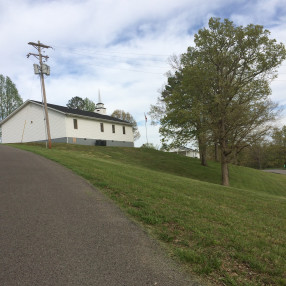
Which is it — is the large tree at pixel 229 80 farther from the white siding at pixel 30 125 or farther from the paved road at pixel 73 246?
the white siding at pixel 30 125

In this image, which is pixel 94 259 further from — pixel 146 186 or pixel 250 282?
pixel 146 186

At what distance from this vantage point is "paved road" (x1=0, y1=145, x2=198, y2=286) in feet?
9.85

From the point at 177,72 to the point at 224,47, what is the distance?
983 centimetres

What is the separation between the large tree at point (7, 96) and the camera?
46.7 meters

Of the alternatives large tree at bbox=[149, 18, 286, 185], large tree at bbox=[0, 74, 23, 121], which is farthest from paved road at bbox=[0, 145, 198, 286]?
large tree at bbox=[0, 74, 23, 121]

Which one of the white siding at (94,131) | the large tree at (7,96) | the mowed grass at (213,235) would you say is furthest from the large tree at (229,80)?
the large tree at (7,96)

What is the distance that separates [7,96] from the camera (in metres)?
47.4

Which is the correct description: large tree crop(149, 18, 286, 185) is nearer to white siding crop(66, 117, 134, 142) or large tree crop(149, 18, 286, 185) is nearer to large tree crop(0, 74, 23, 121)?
white siding crop(66, 117, 134, 142)

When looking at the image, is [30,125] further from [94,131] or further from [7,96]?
[7,96]

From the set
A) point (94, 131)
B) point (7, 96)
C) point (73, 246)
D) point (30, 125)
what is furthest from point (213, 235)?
point (7, 96)

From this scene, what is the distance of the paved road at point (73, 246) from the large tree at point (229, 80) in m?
14.2

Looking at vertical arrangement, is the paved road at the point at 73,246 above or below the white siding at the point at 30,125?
below

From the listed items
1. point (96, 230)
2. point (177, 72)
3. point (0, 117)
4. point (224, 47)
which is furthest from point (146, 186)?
point (0, 117)

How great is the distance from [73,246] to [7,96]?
53.0m
